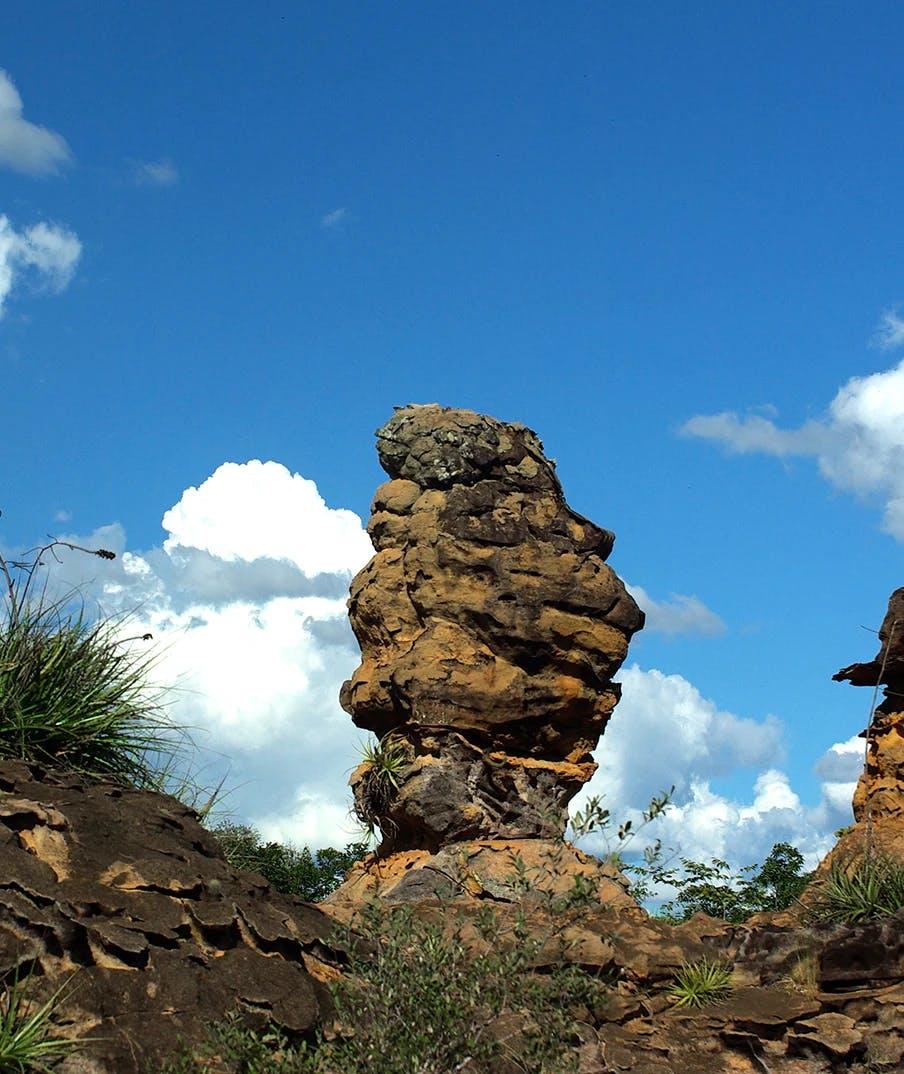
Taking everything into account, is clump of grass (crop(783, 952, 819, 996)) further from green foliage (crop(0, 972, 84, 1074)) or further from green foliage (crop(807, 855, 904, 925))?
green foliage (crop(0, 972, 84, 1074))

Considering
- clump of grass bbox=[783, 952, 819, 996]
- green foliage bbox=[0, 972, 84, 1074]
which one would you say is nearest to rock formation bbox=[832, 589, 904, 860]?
clump of grass bbox=[783, 952, 819, 996]

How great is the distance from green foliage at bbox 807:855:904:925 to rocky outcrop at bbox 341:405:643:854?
11.1ft

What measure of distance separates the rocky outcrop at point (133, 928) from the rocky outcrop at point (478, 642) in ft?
14.8

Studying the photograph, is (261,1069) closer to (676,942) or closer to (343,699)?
(676,942)

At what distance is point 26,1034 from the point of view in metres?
9.08

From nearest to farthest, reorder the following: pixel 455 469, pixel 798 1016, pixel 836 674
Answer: pixel 798 1016 → pixel 836 674 → pixel 455 469

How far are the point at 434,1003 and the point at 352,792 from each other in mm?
8748

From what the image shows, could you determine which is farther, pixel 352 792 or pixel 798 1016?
pixel 352 792

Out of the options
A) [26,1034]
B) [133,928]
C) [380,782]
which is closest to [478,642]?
[380,782]

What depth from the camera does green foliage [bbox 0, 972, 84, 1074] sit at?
8.97m

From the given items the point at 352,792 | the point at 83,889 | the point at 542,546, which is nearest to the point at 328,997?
the point at 83,889

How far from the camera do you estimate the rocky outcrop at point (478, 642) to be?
56.2 ft

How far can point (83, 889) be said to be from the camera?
35.3ft

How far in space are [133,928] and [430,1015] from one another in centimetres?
273
